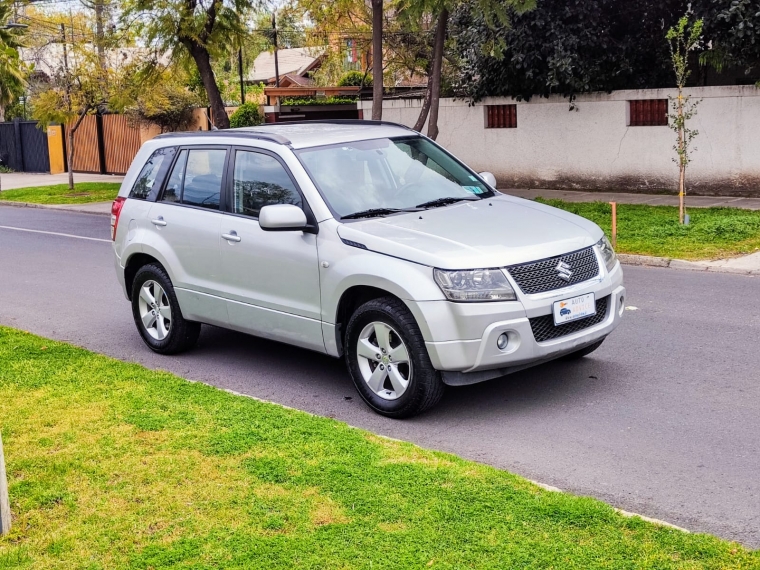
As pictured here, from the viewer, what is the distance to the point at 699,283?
10.5 meters

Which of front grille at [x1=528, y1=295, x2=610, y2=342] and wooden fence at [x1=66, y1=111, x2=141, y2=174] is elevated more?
wooden fence at [x1=66, y1=111, x2=141, y2=174]

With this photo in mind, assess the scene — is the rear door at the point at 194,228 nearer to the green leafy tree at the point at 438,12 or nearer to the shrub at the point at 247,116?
the green leafy tree at the point at 438,12

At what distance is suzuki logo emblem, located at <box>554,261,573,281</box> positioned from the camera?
6.14 metres

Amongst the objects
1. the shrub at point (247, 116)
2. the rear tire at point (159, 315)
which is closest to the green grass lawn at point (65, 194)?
the shrub at point (247, 116)

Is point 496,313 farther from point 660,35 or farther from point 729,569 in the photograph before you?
point 660,35

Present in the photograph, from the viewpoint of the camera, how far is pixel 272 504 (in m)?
4.71

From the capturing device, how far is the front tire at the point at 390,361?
6012 millimetres

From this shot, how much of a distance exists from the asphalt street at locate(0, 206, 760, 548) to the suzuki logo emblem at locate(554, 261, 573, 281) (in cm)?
89

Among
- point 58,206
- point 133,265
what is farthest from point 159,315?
point 58,206

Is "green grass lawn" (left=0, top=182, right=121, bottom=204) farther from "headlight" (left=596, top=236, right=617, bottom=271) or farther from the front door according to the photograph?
"headlight" (left=596, top=236, right=617, bottom=271)

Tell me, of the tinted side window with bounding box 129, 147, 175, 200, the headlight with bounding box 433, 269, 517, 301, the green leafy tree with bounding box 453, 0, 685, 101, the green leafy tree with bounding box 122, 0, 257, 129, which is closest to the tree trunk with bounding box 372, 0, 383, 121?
the green leafy tree with bounding box 453, 0, 685, 101

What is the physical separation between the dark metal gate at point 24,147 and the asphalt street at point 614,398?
89.5ft

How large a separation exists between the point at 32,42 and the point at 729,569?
38.2 m

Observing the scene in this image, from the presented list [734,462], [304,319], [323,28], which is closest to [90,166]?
[323,28]
